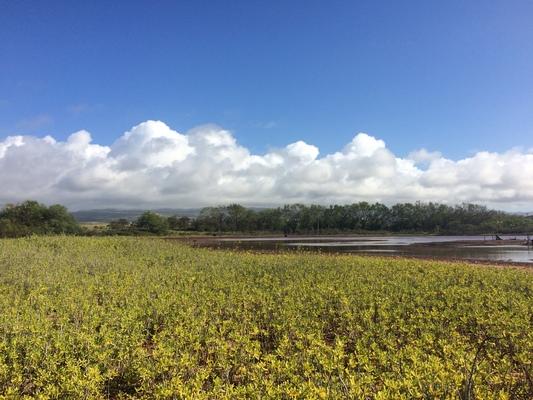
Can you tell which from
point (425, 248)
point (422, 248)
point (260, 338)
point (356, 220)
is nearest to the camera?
point (260, 338)

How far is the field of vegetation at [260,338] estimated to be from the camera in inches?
216

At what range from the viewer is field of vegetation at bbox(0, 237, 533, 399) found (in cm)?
548

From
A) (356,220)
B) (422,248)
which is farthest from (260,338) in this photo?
(356,220)

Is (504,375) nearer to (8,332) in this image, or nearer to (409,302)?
(409,302)

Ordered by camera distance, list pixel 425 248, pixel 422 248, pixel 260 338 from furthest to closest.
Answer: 1. pixel 422 248
2. pixel 425 248
3. pixel 260 338

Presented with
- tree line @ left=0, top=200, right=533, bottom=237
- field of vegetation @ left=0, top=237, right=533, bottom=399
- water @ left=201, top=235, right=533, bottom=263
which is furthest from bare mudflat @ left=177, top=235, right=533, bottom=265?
tree line @ left=0, top=200, right=533, bottom=237

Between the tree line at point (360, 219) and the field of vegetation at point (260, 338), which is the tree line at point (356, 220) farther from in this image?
the field of vegetation at point (260, 338)

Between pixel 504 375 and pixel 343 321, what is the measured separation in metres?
4.01

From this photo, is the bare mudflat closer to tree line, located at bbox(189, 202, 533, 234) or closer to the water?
the water

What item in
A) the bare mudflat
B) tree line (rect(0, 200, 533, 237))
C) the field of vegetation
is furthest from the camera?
tree line (rect(0, 200, 533, 237))

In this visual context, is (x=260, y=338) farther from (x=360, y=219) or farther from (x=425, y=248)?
(x=360, y=219)

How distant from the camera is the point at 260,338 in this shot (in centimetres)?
910

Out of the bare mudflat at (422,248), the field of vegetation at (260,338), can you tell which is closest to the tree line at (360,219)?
the bare mudflat at (422,248)

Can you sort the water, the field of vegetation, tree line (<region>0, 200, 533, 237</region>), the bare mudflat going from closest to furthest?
the field of vegetation
the bare mudflat
the water
tree line (<region>0, 200, 533, 237</region>)
